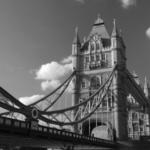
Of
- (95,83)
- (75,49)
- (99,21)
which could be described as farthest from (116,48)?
(99,21)

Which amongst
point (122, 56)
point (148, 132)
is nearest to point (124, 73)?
point (122, 56)

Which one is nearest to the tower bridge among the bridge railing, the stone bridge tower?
the stone bridge tower

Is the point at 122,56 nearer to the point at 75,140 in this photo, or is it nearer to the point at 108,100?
the point at 108,100

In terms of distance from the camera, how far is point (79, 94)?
7219 centimetres

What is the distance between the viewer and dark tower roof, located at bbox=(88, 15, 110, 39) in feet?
252

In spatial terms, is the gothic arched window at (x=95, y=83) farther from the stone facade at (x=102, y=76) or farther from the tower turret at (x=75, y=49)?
the tower turret at (x=75, y=49)

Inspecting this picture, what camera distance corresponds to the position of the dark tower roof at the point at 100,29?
7683 centimetres

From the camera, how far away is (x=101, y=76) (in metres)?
71.1

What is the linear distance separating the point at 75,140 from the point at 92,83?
32352 millimetres

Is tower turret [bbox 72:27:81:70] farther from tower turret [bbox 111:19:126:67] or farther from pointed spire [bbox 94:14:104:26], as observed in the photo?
tower turret [bbox 111:19:126:67]

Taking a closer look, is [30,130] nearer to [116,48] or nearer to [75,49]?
[116,48]

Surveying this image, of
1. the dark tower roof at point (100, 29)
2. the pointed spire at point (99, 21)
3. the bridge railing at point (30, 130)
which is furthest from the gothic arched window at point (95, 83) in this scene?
the bridge railing at point (30, 130)

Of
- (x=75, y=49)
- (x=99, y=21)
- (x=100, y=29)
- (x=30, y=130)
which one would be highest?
(x=99, y=21)

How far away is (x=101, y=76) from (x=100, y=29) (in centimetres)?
1373
